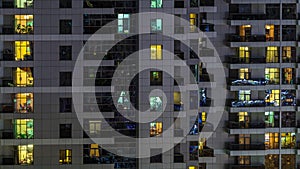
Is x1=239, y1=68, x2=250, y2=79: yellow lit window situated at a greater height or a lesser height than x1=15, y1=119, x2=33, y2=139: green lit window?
greater

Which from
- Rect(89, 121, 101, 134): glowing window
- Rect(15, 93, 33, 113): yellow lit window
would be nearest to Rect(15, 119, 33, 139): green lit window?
Rect(15, 93, 33, 113): yellow lit window

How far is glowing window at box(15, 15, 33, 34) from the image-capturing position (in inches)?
464

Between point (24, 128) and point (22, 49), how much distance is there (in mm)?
1434

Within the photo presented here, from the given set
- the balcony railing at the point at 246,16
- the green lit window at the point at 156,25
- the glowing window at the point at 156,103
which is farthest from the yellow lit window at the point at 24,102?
the balcony railing at the point at 246,16

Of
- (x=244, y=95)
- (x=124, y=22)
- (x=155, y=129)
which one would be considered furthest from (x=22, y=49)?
(x=244, y=95)

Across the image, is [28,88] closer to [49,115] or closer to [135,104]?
[49,115]

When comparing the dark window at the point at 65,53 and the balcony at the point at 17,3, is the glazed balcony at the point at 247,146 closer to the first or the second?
the dark window at the point at 65,53

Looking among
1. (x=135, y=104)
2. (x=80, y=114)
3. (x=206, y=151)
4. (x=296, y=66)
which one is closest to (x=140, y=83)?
(x=135, y=104)

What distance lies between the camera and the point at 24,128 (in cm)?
1188

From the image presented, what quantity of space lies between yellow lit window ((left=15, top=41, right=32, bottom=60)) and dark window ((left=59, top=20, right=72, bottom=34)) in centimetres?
63

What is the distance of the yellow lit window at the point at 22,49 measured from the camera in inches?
467

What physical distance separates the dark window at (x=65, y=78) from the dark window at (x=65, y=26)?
762 millimetres

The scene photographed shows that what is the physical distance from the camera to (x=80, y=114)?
12.0 meters

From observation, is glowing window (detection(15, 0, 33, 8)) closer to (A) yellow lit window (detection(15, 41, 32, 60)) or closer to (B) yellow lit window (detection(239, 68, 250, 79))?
(A) yellow lit window (detection(15, 41, 32, 60))
